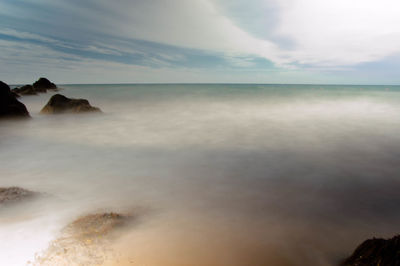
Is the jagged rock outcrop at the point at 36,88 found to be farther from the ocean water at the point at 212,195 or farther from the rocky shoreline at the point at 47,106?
the ocean water at the point at 212,195

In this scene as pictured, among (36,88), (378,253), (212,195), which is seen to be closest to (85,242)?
(212,195)

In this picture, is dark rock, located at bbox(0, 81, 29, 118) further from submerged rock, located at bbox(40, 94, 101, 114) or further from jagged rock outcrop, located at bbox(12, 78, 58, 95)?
jagged rock outcrop, located at bbox(12, 78, 58, 95)

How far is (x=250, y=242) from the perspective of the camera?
120 inches

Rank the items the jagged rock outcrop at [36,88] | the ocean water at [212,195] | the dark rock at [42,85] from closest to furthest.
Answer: the ocean water at [212,195] < the jagged rock outcrop at [36,88] < the dark rock at [42,85]

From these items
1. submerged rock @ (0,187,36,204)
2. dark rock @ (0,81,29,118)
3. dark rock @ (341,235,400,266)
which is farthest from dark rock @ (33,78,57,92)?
dark rock @ (341,235,400,266)

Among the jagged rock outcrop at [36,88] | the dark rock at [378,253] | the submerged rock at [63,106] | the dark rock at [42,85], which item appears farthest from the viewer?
the dark rock at [42,85]

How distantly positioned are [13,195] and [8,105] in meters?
12.0

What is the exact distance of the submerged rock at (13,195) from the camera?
12.6 ft

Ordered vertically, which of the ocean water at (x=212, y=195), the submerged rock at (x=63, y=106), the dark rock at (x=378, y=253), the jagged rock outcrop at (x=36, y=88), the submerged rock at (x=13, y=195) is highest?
the jagged rock outcrop at (x=36, y=88)

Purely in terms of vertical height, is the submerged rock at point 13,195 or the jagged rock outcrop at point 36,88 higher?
the jagged rock outcrop at point 36,88

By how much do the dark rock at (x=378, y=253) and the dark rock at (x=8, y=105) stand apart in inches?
632

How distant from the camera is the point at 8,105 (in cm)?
1284

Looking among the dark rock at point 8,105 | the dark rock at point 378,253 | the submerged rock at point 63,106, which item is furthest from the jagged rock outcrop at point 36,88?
the dark rock at point 378,253

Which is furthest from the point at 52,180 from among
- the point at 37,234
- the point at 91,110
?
the point at 91,110
